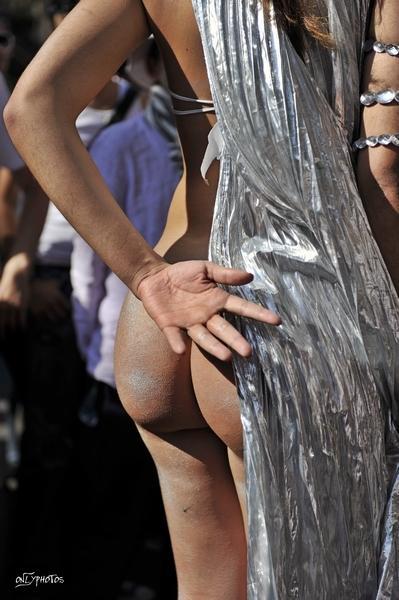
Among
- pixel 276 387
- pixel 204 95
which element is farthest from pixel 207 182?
pixel 276 387

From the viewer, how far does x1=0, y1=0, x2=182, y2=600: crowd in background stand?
3.53m

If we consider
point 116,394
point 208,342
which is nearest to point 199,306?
point 208,342

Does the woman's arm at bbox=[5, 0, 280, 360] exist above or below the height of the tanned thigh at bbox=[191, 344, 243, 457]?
above

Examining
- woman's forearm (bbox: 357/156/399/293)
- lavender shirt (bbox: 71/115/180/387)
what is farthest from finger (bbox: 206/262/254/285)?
lavender shirt (bbox: 71/115/180/387)

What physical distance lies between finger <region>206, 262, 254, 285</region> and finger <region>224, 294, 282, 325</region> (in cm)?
3

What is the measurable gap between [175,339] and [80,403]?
85.1 inches

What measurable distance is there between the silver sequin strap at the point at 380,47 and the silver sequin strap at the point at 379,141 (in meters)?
0.13

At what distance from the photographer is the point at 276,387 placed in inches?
65.7

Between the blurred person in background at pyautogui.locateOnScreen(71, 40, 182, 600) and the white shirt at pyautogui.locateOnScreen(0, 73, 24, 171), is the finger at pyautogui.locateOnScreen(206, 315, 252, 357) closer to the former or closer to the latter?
the blurred person in background at pyautogui.locateOnScreen(71, 40, 182, 600)

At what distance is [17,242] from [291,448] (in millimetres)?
2243

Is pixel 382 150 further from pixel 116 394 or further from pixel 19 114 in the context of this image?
pixel 116 394

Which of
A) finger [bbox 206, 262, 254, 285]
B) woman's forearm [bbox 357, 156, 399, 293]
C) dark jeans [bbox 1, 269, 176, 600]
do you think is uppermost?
woman's forearm [bbox 357, 156, 399, 293]

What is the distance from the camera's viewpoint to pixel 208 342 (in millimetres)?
1653

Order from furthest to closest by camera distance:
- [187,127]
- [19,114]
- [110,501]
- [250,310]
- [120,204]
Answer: [110,501], [120,204], [187,127], [19,114], [250,310]
